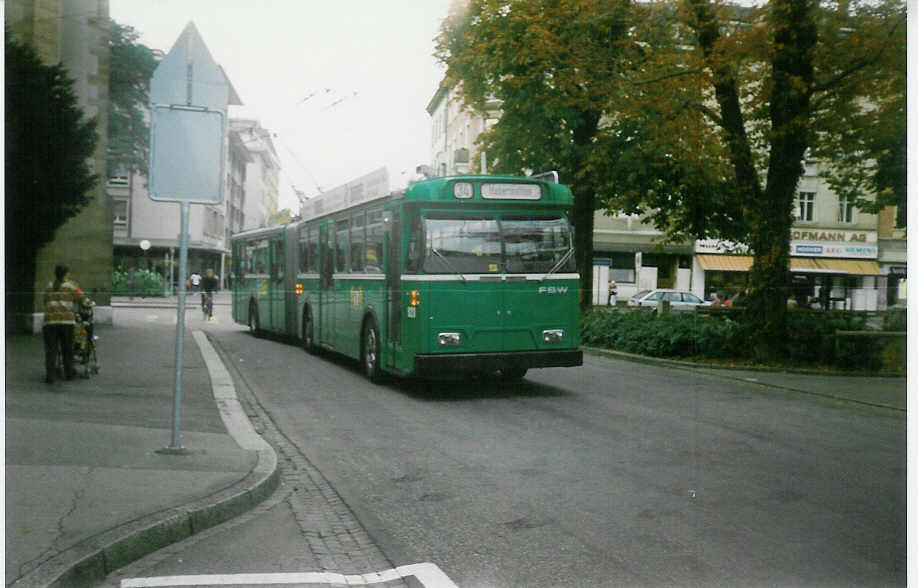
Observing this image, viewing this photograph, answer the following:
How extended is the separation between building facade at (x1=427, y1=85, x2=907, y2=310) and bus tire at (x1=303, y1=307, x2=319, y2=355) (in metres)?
5.49

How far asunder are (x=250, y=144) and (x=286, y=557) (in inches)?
126

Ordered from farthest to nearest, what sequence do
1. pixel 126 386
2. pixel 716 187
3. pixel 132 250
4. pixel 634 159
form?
pixel 634 159 → pixel 716 187 → pixel 126 386 → pixel 132 250

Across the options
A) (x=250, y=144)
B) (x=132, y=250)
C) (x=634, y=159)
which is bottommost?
(x=132, y=250)

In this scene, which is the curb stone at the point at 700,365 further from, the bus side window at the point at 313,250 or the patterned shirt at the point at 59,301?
the patterned shirt at the point at 59,301

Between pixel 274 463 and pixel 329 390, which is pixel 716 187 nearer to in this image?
pixel 329 390

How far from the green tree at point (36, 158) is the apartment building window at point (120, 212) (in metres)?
0.36

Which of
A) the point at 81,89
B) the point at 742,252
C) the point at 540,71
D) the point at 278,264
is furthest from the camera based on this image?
the point at 278,264

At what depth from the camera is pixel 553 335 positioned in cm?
1138

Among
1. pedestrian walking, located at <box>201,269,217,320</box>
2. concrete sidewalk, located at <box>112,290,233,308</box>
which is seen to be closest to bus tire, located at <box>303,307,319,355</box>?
pedestrian walking, located at <box>201,269,217,320</box>

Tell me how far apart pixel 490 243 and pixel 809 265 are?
3.81 meters

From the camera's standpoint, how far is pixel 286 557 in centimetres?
490

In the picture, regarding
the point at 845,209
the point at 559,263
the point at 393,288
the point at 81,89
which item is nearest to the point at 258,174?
the point at 81,89

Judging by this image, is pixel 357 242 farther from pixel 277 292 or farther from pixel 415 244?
pixel 277 292

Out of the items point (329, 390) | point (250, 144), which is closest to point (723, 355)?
point (329, 390)
